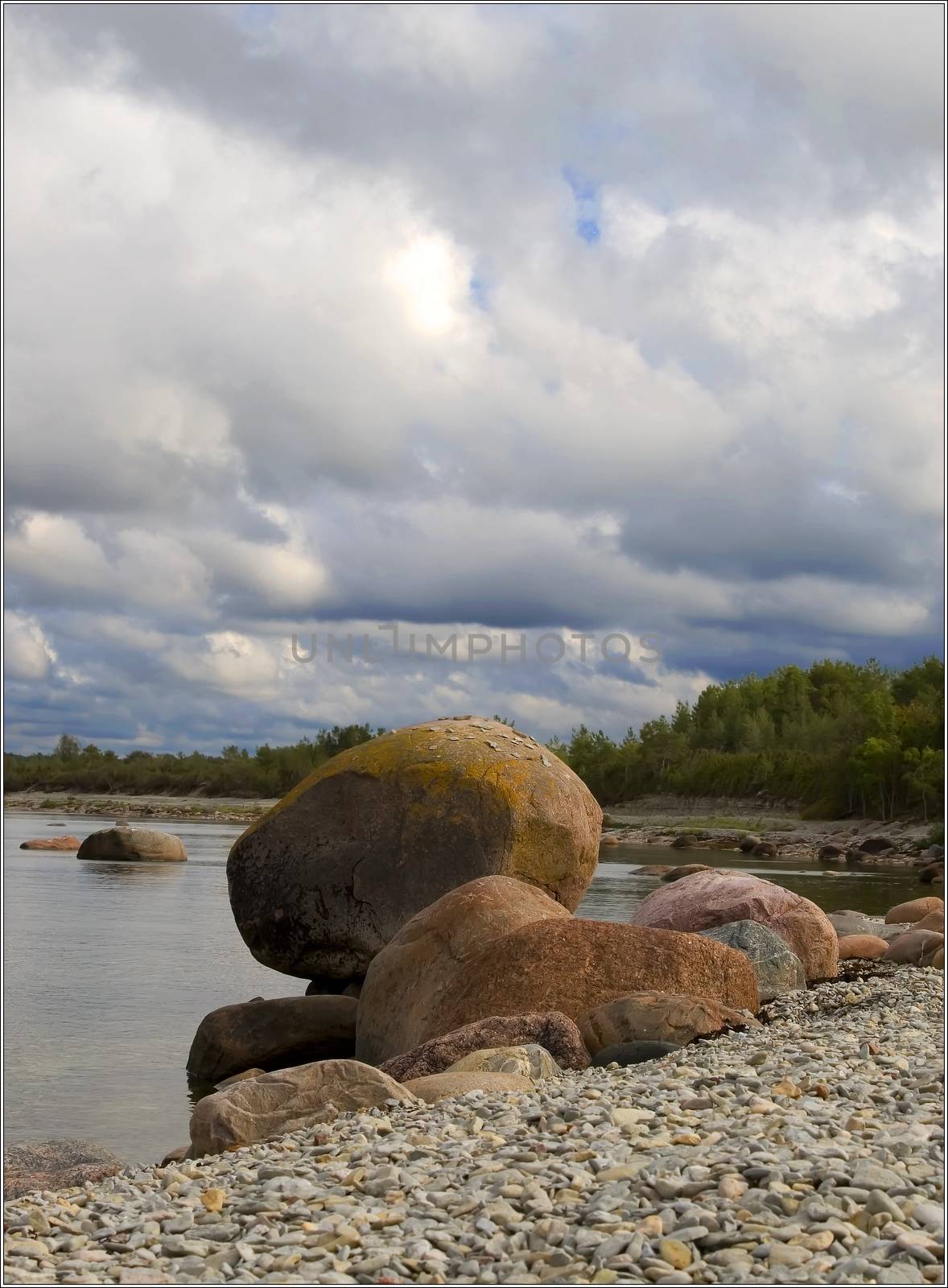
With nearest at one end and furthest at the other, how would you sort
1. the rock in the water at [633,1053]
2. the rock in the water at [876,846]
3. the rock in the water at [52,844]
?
the rock in the water at [633,1053], the rock in the water at [52,844], the rock in the water at [876,846]

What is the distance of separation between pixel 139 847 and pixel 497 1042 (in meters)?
26.7

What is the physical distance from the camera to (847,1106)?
5.36 metres

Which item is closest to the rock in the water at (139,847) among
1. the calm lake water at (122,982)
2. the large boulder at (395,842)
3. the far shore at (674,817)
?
the calm lake water at (122,982)

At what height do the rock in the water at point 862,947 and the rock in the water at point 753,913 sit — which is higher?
the rock in the water at point 753,913

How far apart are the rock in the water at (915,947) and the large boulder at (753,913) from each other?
83 centimetres

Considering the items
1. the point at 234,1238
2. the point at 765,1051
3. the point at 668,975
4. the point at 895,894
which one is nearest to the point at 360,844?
Answer: the point at 668,975

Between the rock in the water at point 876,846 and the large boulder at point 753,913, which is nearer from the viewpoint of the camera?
the large boulder at point 753,913

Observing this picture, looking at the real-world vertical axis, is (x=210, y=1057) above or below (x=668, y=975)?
below

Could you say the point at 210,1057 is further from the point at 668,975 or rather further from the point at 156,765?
the point at 156,765

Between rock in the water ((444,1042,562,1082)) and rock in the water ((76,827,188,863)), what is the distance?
1057 inches

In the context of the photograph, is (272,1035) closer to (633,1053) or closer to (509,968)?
(509,968)

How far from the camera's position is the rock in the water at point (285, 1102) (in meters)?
6.39

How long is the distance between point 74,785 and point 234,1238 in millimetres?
103953

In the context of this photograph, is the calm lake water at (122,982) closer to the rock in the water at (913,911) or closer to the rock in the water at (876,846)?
the rock in the water at (913,911)
